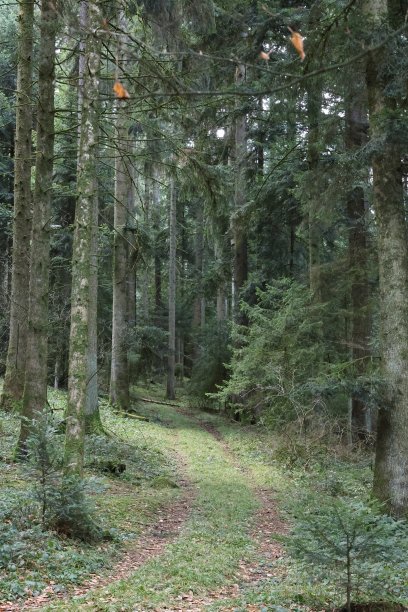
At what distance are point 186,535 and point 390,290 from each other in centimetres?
470

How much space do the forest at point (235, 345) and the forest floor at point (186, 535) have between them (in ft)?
0.12

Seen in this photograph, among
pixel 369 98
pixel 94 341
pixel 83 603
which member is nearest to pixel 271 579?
pixel 83 603

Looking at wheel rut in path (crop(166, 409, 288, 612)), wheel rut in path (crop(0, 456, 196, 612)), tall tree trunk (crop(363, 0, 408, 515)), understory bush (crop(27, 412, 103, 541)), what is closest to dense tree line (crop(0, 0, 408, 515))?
tall tree trunk (crop(363, 0, 408, 515))

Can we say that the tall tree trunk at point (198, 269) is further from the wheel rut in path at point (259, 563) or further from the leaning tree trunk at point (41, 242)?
the leaning tree trunk at point (41, 242)

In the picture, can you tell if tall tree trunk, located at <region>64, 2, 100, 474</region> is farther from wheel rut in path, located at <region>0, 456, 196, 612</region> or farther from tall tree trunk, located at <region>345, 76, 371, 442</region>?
tall tree trunk, located at <region>345, 76, 371, 442</region>

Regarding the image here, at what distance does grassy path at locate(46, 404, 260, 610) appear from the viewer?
470 cm

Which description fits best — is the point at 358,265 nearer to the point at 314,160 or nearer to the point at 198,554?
the point at 314,160

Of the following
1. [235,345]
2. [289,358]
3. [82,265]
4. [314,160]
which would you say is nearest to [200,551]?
[82,265]

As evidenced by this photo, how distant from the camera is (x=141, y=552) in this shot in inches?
251

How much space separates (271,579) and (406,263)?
16.3 feet

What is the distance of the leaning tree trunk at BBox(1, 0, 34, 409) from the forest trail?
4466 millimetres

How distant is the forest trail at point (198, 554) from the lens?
471cm

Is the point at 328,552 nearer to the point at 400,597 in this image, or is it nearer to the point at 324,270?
the point at 400,597

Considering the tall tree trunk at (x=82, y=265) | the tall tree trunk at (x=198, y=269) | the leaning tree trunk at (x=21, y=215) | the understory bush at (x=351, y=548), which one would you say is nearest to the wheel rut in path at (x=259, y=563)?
the understory bush at (x=351, y=548)
